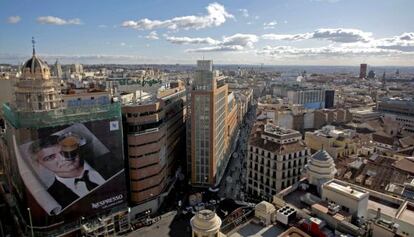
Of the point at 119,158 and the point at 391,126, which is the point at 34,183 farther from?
the point at 391,126

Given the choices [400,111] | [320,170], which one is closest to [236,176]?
[320,170]

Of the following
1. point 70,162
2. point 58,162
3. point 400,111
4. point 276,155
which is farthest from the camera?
point 400,111

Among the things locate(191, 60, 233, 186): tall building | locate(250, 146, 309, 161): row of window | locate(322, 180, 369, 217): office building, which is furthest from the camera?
locate(191, 60, 233, 186): tall building

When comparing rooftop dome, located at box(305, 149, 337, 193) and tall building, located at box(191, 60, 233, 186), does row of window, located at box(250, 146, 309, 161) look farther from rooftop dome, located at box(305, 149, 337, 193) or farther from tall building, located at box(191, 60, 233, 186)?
rooftop dome, located at box(305, 149, 337, 193)

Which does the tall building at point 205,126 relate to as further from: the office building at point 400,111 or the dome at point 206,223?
the office building at point 400,111

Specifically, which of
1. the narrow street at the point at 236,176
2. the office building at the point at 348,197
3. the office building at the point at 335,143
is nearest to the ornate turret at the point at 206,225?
the office building at the point at 348,197

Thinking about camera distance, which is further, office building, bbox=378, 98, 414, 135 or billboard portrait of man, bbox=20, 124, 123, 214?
office building, bbox=378, 98, 414, 135

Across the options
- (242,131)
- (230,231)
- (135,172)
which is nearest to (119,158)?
(135,172)

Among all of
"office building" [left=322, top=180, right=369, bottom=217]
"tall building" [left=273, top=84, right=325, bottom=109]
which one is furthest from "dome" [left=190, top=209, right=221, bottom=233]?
"tall building" [left=273, top=84, right=325, bottom=109]

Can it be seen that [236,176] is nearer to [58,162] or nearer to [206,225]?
[58,162]
